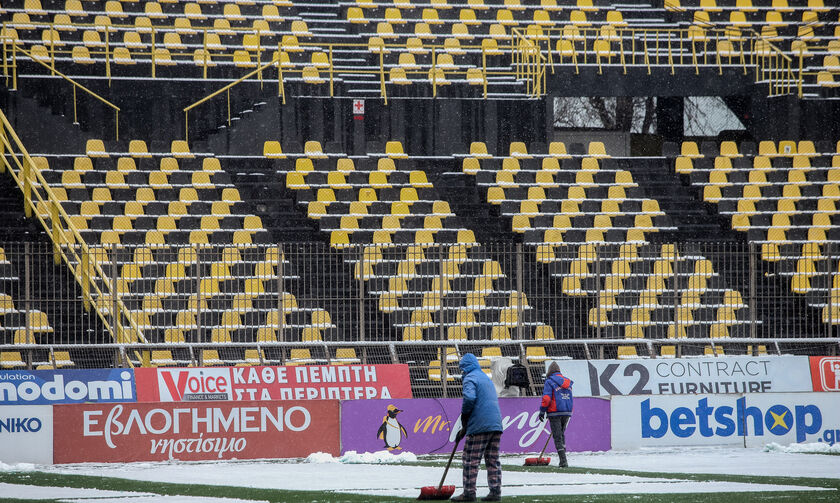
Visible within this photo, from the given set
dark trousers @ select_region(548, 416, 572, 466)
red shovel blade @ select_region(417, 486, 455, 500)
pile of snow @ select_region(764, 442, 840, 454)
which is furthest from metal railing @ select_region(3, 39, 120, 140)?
red shovel blade @ select_region(417, 486, 455, 500)

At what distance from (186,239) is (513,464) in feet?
30.8

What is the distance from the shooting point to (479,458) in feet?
43.0

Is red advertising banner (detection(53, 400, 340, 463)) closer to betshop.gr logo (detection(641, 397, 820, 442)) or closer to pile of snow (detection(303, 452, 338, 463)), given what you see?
pile of snow (detection(303, 452, 338, 463))

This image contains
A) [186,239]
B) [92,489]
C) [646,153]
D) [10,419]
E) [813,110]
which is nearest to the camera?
[92,489]

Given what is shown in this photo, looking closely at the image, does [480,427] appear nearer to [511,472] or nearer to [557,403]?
[511,472]

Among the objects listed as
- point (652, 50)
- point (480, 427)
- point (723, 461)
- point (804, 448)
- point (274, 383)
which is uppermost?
point (652, 50)

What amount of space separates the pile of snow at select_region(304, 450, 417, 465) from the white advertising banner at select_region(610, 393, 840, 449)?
361cm

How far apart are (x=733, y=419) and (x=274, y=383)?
270 inches

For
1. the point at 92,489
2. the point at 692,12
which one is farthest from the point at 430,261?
the point at 692,12

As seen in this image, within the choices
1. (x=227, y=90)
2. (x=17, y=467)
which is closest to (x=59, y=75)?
(x=227, y=90)

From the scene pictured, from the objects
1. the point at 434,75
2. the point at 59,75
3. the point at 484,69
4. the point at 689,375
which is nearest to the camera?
the point at 689,375

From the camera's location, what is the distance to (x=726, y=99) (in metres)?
34.3

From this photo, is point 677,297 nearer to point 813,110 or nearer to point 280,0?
point 813,110

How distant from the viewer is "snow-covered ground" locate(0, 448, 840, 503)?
46.3 ft
